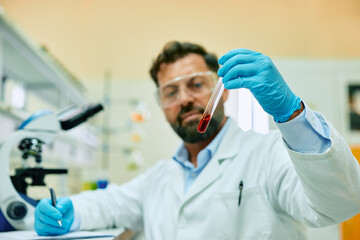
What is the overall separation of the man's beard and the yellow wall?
2.54 meters

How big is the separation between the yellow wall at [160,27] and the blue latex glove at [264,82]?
3.10m

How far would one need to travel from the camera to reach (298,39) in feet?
13.1

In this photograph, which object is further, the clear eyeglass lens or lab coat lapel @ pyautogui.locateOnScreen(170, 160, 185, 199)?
the clear eyeglass lens

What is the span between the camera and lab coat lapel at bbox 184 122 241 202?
52.8 inches

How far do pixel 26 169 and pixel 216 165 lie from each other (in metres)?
0.71

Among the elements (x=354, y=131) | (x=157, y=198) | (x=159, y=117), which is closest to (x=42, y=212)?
(x=157, y=198)

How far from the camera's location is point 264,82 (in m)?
0.93

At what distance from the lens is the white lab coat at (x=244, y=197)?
887 mm

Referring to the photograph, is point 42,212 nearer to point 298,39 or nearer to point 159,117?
point 159,117

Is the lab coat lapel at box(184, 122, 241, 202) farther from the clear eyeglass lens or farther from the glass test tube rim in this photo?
the glass test tube rim

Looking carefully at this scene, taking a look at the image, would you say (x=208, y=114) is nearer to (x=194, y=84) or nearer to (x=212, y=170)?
(x=212, y=170)

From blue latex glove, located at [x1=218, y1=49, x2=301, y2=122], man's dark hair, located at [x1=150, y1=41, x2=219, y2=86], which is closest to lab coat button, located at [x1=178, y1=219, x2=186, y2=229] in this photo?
blue latex glove, located at [x1=218, y1=49, x2=301, y2=122]

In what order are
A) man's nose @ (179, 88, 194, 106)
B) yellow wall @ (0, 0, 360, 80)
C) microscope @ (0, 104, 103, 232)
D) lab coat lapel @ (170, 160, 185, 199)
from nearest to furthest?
microscope @ (0, 104, 103, 232) < lab coat lapel @ (170, 160, 185, 199) < man's nose @ (179, 88, 194, 106) < yellow wall @ (0, 0, 360, 80)

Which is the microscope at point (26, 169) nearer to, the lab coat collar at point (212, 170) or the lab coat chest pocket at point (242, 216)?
the lab coat collar at point (212, 170)
